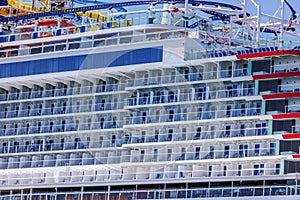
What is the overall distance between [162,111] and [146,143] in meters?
2.19

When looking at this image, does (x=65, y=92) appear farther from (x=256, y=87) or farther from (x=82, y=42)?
(x=256, y=87)

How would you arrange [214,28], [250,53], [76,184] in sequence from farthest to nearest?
[214,28], [76,184], [250,53]

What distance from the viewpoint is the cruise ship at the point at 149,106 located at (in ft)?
229

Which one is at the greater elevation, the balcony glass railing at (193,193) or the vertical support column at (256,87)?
the vertical support column at (256,87)

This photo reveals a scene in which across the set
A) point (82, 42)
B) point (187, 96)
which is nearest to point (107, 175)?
point (187, 96)

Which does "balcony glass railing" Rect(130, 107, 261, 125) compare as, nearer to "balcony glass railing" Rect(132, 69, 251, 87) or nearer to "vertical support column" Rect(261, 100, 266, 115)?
"vertical support column" Rect(261, 100, 266, 115)

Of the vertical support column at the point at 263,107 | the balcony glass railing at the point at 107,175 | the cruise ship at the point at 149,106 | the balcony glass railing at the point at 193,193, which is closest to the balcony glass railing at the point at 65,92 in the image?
the cruise ship at the point at 149,106

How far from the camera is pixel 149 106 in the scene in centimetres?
7562

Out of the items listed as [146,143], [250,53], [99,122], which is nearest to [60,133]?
[99,122]

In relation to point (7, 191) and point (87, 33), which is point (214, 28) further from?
point (7, 191)

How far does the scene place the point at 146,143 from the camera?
74.6m

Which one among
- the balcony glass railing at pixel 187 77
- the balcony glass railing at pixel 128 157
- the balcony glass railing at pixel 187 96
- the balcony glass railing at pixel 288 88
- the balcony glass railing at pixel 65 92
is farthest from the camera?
the balcony glass railing at pixel 65 92

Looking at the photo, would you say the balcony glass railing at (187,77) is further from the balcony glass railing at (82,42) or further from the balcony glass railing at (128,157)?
the balcony glass railing at (128,157)

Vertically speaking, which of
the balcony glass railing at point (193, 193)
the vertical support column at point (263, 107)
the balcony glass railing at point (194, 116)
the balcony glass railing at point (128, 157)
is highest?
the vertical support column at point (263, 107)
